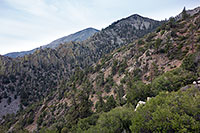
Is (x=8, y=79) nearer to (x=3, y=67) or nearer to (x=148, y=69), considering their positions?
(x=3, y=67)

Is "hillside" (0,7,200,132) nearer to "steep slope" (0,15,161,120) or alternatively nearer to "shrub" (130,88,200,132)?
"shrub" (130,88,200,132)

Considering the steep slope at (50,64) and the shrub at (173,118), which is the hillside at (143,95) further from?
the steep slope at (50,64)

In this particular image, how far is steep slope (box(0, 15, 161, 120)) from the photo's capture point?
87.6 metres

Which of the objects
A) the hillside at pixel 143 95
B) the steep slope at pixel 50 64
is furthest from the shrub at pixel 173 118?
the steep slope at pixel 50 64

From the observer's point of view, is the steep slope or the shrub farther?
the steep slope

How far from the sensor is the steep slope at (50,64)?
287 feet

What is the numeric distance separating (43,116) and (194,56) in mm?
63089

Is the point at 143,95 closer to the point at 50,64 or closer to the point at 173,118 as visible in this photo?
the point at 173,118

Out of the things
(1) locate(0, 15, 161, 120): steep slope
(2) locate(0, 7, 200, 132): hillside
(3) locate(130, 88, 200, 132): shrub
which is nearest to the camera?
(3) locate(130, 88, 200, 132): shrub

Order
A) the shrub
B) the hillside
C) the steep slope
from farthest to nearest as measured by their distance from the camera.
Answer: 1. the steep slope
2. the hillside
3. the shrub

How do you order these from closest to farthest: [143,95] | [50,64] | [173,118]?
[173,118]
[143,95]
[50,64]

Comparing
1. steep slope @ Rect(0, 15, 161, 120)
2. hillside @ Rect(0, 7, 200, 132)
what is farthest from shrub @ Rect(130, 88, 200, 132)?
steep slope @ Rect(0, 15, 161, 120)

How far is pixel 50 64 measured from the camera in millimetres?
118938

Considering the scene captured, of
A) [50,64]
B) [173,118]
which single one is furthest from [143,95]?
[50,64]
